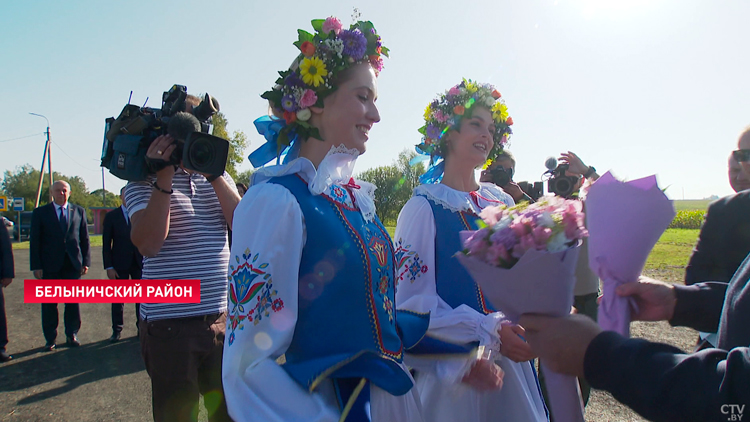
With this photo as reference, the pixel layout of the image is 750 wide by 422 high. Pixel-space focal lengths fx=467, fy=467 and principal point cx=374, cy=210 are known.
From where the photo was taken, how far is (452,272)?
8.07ft

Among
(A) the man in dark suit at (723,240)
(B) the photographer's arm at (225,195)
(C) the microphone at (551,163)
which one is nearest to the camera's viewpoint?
(B) the photographer's arm at (225,195)

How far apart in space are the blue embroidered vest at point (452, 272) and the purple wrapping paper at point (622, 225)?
3.56 feet

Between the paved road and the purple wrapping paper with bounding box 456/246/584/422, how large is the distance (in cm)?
378

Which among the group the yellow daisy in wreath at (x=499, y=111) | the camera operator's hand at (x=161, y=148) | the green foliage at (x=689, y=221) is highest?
the yellow daisy in wreath at (x=499, y=111)

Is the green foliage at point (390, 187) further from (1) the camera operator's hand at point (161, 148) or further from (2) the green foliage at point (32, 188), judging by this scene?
(1) the camera operator's hand at point (161, 148)

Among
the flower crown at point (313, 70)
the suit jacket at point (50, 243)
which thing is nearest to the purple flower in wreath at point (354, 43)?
the flower crown at point (313, 70)

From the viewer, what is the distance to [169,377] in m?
2.23

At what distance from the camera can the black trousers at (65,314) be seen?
5973 mm

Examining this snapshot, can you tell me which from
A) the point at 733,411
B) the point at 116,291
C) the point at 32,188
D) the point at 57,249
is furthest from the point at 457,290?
the point at 32,188

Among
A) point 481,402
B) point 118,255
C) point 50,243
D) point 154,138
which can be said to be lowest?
point 481,402

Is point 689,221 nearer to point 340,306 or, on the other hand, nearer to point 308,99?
point 308,99

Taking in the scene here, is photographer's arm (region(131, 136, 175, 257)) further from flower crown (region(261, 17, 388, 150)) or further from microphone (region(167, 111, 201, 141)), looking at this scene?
flower crown (region(261, 17, 388, 150))

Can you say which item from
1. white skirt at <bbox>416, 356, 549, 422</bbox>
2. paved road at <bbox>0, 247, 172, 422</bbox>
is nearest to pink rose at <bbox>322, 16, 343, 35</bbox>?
white skirt at <bbox>416, 356, 549, 422</bbox>

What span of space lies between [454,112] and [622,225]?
1961 millimetres
